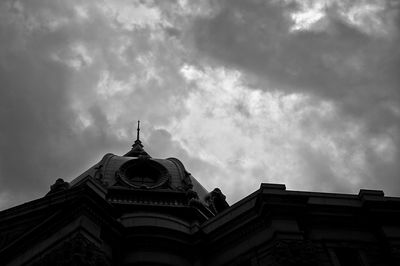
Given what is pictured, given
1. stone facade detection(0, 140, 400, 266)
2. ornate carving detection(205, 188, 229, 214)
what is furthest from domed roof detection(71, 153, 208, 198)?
stone facade detection(0, 140, 400, 266)

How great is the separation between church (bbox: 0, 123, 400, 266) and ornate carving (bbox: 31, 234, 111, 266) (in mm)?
38

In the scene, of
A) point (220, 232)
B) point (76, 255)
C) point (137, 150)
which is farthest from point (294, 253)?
point (137, 150)

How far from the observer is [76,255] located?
17031 mm

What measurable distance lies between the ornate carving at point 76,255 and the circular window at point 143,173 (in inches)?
516

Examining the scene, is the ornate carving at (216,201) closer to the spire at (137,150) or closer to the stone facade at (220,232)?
the spire at (137,150)

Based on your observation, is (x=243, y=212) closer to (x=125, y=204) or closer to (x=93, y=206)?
(x=93, y=206)

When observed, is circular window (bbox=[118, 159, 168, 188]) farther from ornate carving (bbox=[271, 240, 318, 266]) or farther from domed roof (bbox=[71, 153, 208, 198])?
ornate carving (bbox=[271, 240, 318, 266])

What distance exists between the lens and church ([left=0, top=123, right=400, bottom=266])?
1858 cm

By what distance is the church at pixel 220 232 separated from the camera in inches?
731

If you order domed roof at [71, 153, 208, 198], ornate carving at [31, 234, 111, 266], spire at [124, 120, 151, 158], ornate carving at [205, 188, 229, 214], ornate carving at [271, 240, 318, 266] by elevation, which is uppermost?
spire at [124, 120, 151, 158]

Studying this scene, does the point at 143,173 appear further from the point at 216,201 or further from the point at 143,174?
the point at 216,201

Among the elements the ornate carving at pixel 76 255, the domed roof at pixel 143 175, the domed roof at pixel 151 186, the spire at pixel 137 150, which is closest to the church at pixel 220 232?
the ornate carving at pixel 76 255

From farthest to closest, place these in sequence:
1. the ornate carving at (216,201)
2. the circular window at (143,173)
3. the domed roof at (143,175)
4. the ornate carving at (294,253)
Result: the ornate carving at (216,201) → the circular window at (143,173) → the domed roof at (143,175) → the ornate carving at (294,253)

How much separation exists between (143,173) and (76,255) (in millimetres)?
16089
